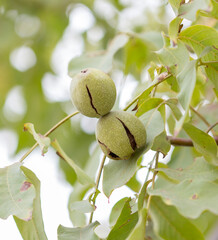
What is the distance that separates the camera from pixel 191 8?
3.93 ft

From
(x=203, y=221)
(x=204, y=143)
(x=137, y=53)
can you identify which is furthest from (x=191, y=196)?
(x=137, y=53)

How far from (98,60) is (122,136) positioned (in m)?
0.70

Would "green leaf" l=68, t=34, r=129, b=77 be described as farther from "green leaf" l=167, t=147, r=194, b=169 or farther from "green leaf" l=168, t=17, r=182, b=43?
"green leaf" l=168, t=17, r=182, b=43

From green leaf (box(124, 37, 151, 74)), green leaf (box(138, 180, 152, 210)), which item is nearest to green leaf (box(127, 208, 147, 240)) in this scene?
green leaf (box(138, 180, 152, 210))

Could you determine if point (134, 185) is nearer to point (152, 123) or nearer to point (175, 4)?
point (152, 123)

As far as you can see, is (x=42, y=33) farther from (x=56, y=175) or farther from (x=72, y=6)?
(x=56, y=175)

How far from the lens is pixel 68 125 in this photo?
293 centimetres

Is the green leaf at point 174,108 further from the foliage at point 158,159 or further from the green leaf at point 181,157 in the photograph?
the green leaf at point 181,157

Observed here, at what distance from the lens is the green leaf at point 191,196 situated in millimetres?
1036

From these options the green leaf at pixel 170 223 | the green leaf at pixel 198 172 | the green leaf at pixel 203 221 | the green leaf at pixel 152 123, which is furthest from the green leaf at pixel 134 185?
the green leaf at pixel 170 223

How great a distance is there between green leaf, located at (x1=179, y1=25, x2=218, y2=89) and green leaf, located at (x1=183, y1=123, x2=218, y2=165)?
0.16m

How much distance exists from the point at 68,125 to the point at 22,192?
1.68m

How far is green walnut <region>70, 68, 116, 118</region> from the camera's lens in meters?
1.32

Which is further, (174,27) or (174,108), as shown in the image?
(174,108)
